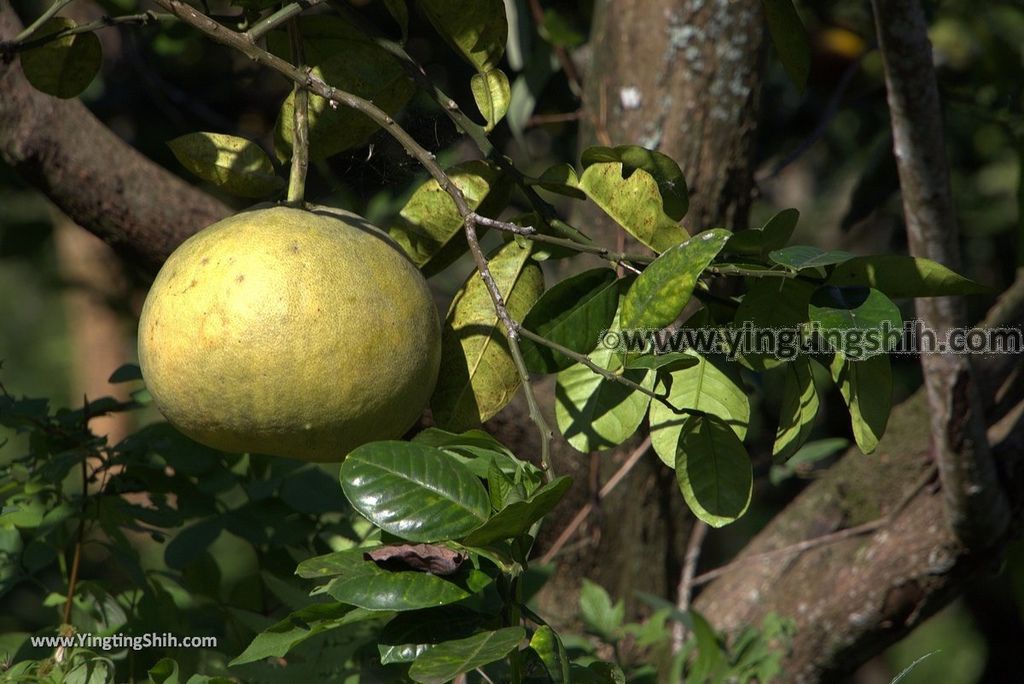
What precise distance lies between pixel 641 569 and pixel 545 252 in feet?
3.12

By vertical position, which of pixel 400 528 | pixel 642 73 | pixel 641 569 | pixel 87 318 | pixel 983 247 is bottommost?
pixel 87 318

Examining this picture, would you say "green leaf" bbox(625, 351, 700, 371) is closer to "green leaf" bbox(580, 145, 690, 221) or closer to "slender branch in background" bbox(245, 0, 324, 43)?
"green leaf" bbox(580, 145, 690, 221)

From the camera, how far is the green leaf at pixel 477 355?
0.89 metres

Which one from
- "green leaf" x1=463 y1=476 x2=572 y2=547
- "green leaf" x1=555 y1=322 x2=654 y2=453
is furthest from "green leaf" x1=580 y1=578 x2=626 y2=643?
"green leaf" x1=463 y1=476 x2=572 y2=547

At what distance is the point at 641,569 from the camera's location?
1750mm

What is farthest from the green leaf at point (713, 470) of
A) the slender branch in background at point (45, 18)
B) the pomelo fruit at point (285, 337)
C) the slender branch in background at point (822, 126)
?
the slender branch in background at point (822, 126)

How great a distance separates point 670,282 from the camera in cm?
76

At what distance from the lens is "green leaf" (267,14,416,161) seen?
0.96 meters

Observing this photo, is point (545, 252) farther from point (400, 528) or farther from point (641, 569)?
point (641, 569)

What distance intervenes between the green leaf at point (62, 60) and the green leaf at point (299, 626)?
573mm

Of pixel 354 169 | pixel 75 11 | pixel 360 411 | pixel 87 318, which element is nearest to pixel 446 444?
pixel 360 411

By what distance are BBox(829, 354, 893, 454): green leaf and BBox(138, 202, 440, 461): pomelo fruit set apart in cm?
35

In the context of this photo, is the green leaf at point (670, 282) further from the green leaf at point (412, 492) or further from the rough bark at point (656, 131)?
the rough bark at point (656, 131)

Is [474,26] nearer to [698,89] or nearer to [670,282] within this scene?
[670,282]
